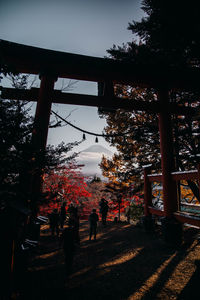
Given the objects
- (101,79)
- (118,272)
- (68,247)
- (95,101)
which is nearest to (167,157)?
(95,101)

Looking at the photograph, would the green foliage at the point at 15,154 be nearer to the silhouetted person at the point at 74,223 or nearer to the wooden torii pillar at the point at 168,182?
the silhouetted person at the point at 74,223

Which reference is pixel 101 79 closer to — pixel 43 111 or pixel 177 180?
pixel 43 111

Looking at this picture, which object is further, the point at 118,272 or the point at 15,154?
the point at 118,272

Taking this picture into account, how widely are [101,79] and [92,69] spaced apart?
466mm

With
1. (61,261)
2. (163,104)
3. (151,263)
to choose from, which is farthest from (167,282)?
(163,104)

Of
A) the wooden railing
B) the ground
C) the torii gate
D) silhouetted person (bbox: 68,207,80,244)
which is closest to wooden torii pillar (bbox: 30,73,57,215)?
the torii gate

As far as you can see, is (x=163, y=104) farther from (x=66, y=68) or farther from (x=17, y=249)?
(x=17, y=249)

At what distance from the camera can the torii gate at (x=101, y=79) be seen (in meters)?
4.50

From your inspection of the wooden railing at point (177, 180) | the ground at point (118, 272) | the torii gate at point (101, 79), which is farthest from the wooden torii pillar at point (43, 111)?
the wooden railing at point (177, 180)

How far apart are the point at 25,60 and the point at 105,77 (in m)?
2.49

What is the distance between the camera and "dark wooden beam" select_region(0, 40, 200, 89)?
450 centimetres

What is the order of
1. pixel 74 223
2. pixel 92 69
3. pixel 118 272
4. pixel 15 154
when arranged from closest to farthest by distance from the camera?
1. pixel 15 154
2. pixel 118 272
3. pixel 74 223
4. pixel 92 69

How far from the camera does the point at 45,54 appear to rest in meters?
4.58

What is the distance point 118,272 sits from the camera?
12.6ft
